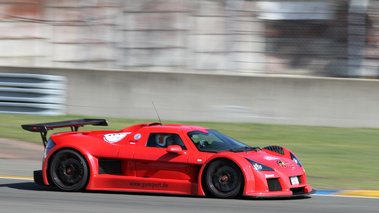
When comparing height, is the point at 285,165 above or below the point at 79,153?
below

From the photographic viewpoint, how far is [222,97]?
15.0 meters

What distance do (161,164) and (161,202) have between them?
1.89 ft

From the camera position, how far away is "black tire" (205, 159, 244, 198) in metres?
7.56

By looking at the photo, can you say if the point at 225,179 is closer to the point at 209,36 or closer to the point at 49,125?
the point at 49,125

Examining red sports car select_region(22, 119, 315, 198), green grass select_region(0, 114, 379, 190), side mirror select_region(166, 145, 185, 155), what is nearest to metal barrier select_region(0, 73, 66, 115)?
green grass select_region(0, 114, 379, 190)

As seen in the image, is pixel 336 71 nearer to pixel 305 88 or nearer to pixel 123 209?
pixel 305 88

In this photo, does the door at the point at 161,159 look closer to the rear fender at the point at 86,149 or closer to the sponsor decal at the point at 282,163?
the rear fender at the point at 86,149

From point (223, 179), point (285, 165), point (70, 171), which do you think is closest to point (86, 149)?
point (70, 171)

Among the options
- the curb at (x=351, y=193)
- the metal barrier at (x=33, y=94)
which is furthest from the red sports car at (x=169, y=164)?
the metal barrier at (x=33, y=94)

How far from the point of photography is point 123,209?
706 cm

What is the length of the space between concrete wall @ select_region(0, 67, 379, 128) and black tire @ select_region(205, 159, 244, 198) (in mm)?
7336

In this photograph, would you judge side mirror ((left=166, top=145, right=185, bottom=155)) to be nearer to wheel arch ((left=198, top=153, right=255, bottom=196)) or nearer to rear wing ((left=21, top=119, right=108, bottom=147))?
wheel arch ((left=198, top=153, right=255, bottom=196))

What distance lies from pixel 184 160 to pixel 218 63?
820cm

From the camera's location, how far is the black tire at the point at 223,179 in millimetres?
7559
